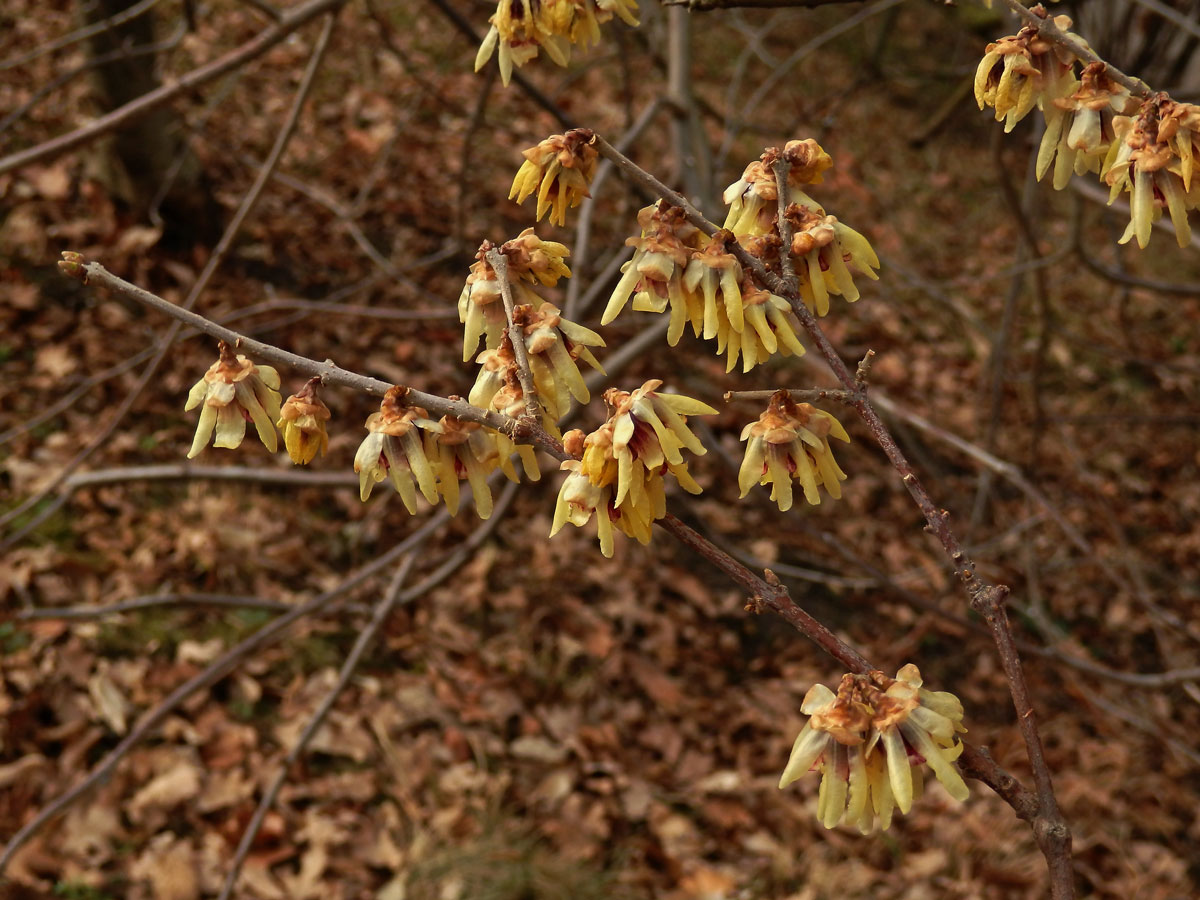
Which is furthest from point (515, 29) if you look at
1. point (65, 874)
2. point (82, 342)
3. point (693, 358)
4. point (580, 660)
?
point (693, 358)

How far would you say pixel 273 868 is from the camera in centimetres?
296

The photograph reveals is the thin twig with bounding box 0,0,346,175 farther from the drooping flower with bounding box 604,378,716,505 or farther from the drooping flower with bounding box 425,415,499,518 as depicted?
the drooping flower with bounding box 604,378,716,505

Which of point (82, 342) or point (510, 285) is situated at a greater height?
point (510, 285)

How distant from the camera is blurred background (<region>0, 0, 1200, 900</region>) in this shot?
301cm

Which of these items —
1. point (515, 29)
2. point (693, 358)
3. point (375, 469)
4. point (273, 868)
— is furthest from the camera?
point (693, 358)

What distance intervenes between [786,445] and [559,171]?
383mm

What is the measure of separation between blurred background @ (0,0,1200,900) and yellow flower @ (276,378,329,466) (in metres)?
1.46

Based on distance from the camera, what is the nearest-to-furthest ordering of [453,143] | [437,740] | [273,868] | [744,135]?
[273,868]
[437,740]
[453,143]
[744,135]

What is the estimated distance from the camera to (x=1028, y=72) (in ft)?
3.74

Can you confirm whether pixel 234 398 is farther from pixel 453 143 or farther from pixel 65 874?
pixel 453 143

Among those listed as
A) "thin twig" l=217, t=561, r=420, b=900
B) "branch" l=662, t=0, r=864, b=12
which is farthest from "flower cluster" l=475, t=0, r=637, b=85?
"thin twig" l=217, t=561, r=420, b=900

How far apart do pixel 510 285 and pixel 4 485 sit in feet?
9.96

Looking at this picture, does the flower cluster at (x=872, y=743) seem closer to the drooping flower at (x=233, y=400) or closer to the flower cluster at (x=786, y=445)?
the flower cluster at (x=786, y=445)

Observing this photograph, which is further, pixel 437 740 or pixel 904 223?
pixel 904 223
